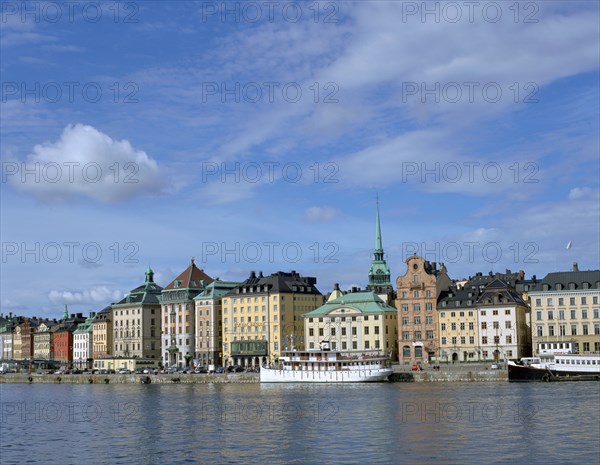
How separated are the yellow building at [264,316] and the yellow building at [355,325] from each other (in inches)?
311

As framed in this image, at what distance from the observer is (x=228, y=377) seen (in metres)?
146

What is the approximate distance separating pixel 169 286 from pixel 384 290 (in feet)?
155

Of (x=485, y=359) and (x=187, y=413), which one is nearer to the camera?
(x=187, y=413)

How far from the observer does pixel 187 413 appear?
78.4m

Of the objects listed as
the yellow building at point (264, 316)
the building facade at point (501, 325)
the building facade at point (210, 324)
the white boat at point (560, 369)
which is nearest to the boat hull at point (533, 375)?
the white boat at point (560, 369)

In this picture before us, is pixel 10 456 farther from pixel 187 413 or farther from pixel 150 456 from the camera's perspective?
pixel 187 413

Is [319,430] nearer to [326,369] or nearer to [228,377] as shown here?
[326,369]

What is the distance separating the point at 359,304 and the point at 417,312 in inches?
490

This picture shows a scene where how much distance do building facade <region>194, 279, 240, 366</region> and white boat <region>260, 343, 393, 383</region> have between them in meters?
44.7

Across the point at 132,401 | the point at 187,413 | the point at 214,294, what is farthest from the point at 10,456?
the point at 214,294

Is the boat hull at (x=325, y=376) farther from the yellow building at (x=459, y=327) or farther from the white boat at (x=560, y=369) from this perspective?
Answer: the yellow building at (x=459, y=327)

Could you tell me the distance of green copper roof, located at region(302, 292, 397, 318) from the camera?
162500 millimetres

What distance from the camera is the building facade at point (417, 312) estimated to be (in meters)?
155

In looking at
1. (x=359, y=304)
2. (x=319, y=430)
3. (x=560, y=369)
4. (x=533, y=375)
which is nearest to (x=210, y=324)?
(x=359, y=304)
